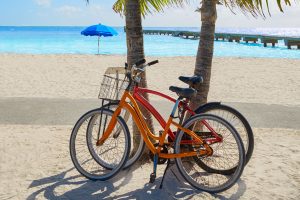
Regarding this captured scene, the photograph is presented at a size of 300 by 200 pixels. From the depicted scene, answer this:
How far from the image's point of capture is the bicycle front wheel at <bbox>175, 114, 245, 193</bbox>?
4.46 m

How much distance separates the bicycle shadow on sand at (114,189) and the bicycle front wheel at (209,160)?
Answer: 0.49ft

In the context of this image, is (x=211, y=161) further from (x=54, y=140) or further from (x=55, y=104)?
(x=55, y=104)

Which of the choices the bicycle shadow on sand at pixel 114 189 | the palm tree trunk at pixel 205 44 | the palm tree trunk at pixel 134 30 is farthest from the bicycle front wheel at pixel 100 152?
the palm tree trunk at pixel 205 44

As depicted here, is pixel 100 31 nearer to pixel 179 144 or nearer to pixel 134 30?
pixel 134 30

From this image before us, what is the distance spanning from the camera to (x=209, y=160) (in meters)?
5.20

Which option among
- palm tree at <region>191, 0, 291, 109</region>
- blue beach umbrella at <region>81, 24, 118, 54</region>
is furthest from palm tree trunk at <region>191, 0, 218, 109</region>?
blue beach umbrella at <region>81, 24, 118, 54</region>

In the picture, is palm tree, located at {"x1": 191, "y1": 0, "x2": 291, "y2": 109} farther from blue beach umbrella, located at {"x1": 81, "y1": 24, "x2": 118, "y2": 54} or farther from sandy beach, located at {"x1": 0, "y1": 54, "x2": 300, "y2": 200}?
blue beach umbrella, located at {"x1": 81, "y1": 24, "x2": 118, "y2": 54}

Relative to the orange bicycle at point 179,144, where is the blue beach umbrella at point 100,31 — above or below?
above

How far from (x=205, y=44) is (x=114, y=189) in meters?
2.27

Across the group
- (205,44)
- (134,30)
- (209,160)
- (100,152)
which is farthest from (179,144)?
(134,30)

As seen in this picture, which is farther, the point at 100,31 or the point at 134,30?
the point at 100,31

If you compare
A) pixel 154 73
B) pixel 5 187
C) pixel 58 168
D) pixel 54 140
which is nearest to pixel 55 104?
pixel 54 140

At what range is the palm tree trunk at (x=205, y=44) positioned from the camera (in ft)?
18.0

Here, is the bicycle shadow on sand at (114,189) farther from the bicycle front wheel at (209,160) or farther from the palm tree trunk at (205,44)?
the palm tree trunk at (205,44)
